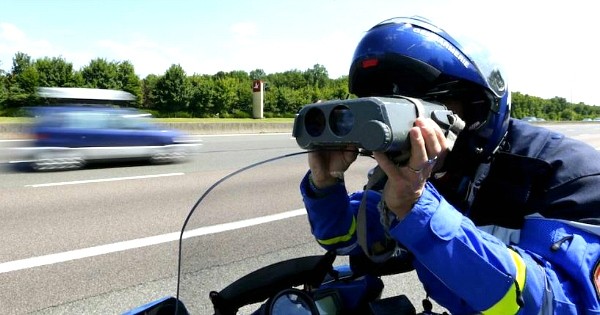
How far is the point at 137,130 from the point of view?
1088cm

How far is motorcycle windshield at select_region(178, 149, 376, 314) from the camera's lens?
1.44 meters

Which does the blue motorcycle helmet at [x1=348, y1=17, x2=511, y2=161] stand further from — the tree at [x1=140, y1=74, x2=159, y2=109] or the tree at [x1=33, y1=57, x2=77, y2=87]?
the tree at [x1=140, y1=74, x2=159, y2=109]

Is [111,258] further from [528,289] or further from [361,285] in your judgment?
[528,289]

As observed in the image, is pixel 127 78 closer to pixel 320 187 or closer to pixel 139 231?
pixel 139 231

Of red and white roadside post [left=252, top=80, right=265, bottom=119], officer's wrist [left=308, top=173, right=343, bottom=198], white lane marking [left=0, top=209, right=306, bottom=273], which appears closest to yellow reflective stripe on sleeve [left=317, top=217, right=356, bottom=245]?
officer's wrist [left=308, top=173, right=343, bottom=198]

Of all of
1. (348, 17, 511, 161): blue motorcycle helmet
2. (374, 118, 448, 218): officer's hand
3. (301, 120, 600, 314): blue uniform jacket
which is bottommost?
(301, 120, 600, 314): blue uniform jacket

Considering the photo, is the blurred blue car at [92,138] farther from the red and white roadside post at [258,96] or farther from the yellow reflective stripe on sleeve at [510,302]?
the red and white roadside post at [258,96]

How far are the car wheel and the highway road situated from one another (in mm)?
341

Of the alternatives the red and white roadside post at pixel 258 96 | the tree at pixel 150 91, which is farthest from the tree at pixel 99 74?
the red and white roadside post at pixel 258 96

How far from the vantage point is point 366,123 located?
1030 millimetres

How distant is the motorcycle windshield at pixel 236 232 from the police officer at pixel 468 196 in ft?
0.21

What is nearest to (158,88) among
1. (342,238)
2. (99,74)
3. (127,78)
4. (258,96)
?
(127,78)

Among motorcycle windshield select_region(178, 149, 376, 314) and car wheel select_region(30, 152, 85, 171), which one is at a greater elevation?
motorcycle windshield select_region(178, 149, 376, 314)

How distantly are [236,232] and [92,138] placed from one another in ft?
30.8
